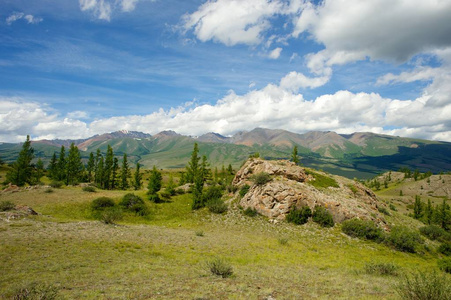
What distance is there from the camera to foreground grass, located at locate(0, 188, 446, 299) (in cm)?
1362

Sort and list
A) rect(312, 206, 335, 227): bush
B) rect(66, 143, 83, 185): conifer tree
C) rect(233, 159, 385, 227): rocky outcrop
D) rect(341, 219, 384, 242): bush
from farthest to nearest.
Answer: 1. rect(66, 143, 83, 185): conifer tree
2. rect(233, 159, 385, 227): rocky outcrop
3. rect(312, 206, 335, 227): bush
4. rect(341, 219, 384, 242): bush

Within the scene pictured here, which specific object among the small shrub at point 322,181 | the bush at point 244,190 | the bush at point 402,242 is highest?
the small shrub at point 322,181

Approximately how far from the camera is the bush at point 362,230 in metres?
36.9

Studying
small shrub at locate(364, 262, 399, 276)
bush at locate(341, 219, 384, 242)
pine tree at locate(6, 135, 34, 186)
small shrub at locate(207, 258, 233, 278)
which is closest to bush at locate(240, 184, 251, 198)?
bush at locate(341, 219, 384, 242)

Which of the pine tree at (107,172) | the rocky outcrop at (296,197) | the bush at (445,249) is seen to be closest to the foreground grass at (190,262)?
the rocky outcrop at (296,197)

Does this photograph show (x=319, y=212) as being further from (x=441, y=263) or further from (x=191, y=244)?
(x=191, y=244)

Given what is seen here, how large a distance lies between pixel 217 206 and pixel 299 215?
18.7 meters

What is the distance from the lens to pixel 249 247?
98.4 ft

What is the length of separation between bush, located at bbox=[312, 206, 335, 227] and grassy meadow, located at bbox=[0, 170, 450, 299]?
3.98 feet

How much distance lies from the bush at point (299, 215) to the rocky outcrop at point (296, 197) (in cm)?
109

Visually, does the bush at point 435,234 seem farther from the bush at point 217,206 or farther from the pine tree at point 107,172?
the pine tree at point 107,172

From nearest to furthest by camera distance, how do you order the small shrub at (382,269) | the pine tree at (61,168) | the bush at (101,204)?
the small shrub at (382,269) → the bush at (101,204) → the pine tree at (61,168)

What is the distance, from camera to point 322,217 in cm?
4075

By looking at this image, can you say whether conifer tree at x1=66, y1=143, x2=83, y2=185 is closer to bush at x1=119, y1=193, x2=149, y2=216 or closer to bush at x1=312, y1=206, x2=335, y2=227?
bush at x1=119, y1=193, x2=149, y2=216
